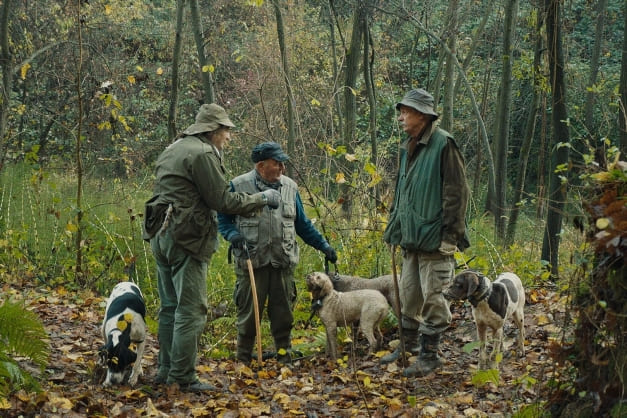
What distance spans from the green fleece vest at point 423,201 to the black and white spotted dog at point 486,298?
0.44 m

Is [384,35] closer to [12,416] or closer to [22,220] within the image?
[22,220]

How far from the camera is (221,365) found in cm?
787

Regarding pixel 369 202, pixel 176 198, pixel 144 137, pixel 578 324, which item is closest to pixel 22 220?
pixel 369 202

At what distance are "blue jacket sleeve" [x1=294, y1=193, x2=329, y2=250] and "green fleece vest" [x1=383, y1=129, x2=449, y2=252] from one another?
105 centimetres

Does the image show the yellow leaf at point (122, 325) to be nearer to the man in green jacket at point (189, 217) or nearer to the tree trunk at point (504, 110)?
the man in green jacket at point (189, 217)

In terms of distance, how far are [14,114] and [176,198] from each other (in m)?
16.2

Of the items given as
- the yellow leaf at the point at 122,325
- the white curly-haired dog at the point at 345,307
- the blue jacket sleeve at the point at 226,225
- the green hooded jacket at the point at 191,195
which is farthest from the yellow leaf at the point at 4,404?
the white curly-haired dog at the point at 345,307

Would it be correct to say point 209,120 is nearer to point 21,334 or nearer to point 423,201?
point 423,201

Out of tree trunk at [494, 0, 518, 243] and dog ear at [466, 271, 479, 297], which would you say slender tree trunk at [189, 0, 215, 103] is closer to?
tree trunk at [494, 0, 518, 243]

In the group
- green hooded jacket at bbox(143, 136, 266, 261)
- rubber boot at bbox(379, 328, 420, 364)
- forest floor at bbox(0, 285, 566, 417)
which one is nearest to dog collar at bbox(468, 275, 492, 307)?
forest floor at bbox(0, 285, 566, 417)

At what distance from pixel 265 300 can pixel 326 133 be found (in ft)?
25.4

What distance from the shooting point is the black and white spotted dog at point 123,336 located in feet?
21.8

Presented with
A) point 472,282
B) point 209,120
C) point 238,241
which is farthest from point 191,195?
point 472,282

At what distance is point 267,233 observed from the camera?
297 inches
